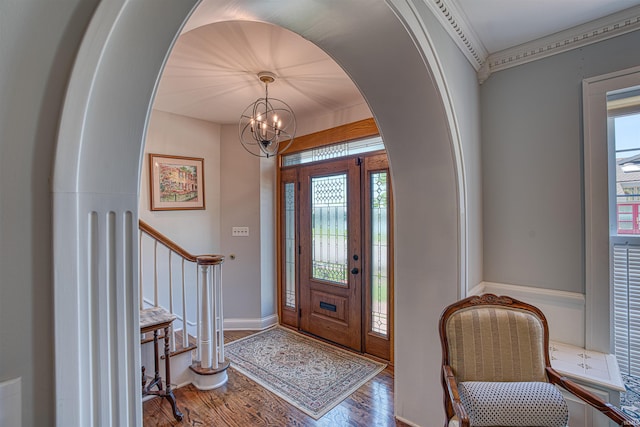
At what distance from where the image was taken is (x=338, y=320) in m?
3.33

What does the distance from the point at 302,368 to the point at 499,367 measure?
1.81 meters

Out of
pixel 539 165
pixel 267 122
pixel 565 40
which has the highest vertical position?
pixel 565 40

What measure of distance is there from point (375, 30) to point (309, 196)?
2.31 metres

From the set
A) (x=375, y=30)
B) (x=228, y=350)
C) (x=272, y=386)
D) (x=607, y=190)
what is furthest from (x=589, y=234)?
(x=228, y=350)

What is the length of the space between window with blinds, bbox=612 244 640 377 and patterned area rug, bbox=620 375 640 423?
7cm

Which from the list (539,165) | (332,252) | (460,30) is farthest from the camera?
(332,252)

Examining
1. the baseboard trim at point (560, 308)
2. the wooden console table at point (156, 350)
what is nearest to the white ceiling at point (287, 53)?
the baseboard trim at point (560, 308)

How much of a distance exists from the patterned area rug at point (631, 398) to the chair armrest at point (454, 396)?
1428 mm

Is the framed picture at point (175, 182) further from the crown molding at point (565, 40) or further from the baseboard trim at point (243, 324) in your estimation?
the crown molding at point (565, 40)

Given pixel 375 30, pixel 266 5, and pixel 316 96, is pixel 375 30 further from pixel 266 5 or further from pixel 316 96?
pixel 316 96

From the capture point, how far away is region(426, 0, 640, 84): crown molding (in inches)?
69.8

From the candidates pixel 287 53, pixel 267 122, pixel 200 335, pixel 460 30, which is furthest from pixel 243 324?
pixel 460 30

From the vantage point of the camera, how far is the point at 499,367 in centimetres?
156

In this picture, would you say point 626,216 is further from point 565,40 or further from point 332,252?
point 332,252
